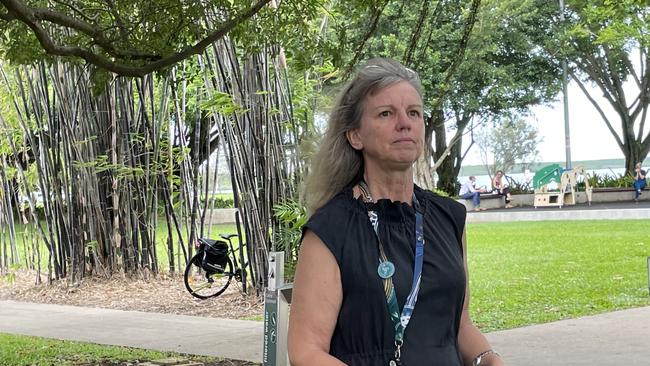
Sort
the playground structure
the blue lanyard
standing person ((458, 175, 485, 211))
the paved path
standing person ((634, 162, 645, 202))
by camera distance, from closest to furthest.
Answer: the blue lanyard → the paved path → the playground structure → standing person ((634, 162, 645, 202)) → standing person ((458, 175, 485, 211))

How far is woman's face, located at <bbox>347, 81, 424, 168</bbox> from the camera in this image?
207cm

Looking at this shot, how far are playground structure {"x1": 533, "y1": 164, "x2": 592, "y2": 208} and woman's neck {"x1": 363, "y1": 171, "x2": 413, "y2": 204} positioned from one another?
2751 cm

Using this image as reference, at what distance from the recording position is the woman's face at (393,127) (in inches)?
81.4

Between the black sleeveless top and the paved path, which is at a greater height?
the black sleeveless top

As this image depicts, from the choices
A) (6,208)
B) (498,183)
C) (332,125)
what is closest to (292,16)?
(332,125)

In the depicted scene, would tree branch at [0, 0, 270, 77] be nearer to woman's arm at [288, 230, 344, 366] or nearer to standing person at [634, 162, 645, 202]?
woman's arm at [288, 230, 344, 366]

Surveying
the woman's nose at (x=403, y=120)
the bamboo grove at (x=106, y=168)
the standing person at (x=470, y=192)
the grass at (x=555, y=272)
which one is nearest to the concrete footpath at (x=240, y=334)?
the grass at (x=555, y=272)

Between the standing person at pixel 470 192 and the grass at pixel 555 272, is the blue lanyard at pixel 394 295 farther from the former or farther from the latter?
the standing person at pixel 470 192

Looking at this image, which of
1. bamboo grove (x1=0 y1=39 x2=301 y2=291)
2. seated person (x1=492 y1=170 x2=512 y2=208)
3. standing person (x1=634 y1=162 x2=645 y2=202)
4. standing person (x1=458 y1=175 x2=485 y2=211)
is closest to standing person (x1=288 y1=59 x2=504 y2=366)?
bamboo grove (x1=0 y1=39 x2=301 y2=291)

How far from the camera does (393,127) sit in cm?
208

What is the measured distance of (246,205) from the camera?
1016cm

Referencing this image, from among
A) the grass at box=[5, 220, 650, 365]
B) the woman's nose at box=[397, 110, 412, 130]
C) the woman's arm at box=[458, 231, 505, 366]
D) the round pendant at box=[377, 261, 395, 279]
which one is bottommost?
the grass at box=[5, 220, 650, 365]

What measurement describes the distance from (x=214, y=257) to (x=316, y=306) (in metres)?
9.54

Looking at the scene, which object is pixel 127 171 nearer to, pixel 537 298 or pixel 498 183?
pixel 537 298
